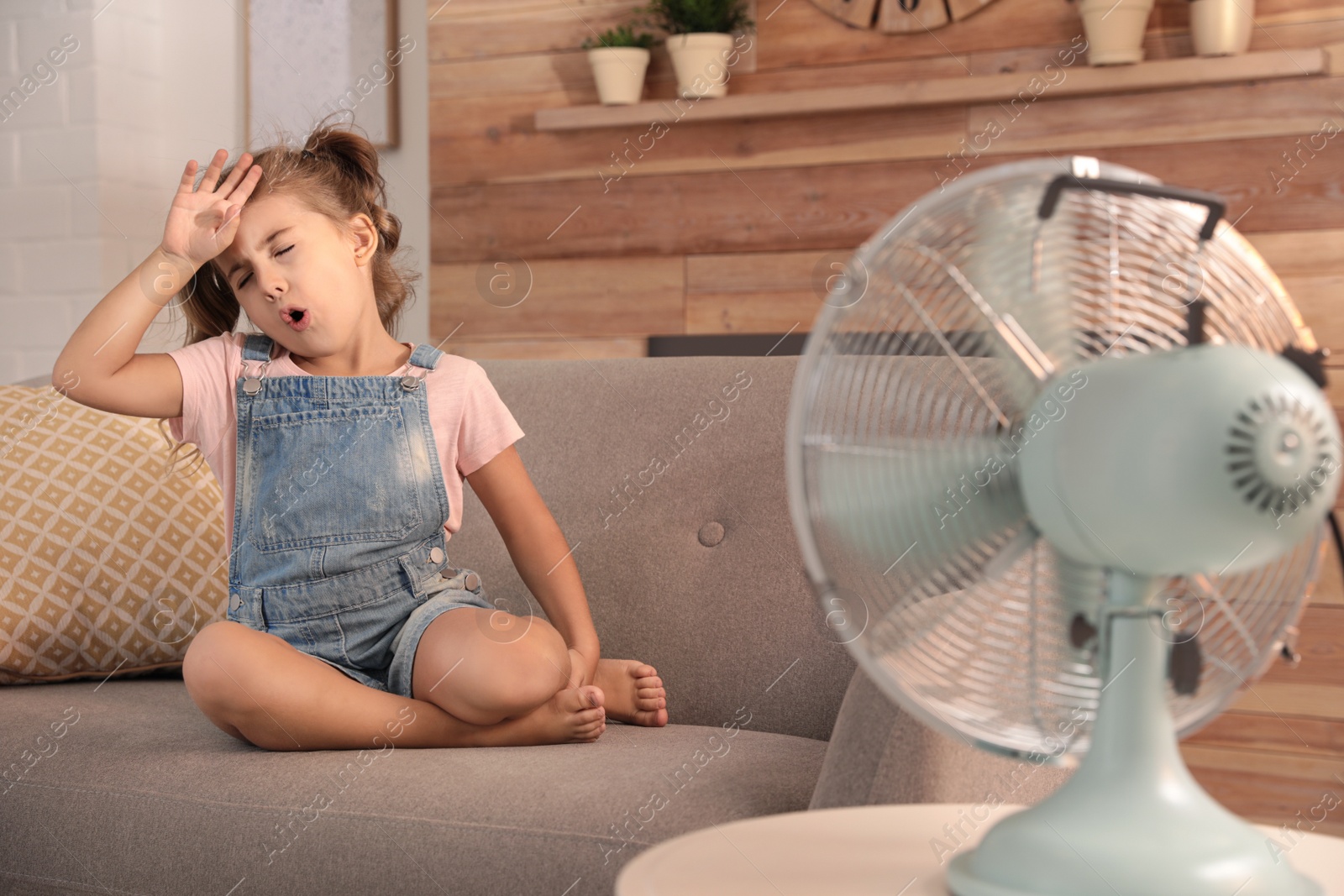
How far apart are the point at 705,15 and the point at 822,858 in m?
2.34

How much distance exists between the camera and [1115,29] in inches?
96.0

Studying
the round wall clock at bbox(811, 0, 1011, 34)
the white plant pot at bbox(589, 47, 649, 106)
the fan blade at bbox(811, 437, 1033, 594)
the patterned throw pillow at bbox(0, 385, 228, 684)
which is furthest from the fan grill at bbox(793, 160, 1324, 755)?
the white plant pot at bbox(589, 47, 649, 106)

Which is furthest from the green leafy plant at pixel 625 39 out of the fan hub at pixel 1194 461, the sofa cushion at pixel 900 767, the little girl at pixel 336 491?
the fan hub at pixel 1194 461

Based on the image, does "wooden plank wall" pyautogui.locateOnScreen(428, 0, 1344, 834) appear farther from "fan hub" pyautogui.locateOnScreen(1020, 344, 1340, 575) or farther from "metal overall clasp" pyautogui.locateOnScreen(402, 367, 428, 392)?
"fan hub" pyautogui.locateOnScreen(1020, 344, 1340, 575)

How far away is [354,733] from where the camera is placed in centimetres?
118

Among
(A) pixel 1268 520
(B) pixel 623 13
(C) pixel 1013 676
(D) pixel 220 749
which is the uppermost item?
(B) pixel 623 13

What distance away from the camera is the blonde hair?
139cm

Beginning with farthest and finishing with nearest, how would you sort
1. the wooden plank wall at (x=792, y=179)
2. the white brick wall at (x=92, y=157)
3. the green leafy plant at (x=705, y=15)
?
Result: the white brick wall at (x=92, y=157) → the green leafy plant at (x=705, y=15) → the wooden plank wall at (x=792, y=179)

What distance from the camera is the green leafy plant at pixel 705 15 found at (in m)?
2.73

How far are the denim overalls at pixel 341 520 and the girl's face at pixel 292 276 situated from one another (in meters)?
0.05

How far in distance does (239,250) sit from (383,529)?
0.33 metres

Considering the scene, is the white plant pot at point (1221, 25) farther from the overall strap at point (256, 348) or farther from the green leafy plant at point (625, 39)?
the overall strap at point (256, 348)

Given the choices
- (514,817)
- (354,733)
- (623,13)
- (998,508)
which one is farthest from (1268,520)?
(623,13)

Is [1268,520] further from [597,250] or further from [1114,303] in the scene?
[597,250]
